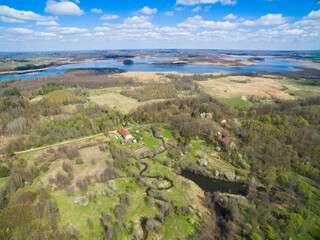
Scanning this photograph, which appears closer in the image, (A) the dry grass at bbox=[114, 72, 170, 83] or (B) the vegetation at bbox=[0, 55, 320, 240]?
(B) the vegetation at bbox=[0, 55, 320, 240]

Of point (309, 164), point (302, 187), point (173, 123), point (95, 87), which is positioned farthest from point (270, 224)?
point (95, 87)

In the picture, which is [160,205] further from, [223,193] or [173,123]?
[173,123]

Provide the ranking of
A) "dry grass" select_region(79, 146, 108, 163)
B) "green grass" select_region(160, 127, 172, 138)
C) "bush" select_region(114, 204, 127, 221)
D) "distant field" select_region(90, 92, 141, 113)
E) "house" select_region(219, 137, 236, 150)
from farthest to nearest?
"distant field" select_region(90, 92, 141, 113) < "green grass" select_region(160, 127, 172, 138) < "house" select_region(219, 137, 236, 150) < "dry grass" select_region(79, 146, 108, 163) < "bush" select_region(114, 204, 127, 221)

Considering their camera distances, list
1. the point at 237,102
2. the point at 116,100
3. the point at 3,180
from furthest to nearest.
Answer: the point at 116,100, the point at 237,102, the point at 3,180

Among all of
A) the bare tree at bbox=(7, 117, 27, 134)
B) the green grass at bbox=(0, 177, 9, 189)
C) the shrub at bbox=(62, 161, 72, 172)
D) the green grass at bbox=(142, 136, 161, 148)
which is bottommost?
the green grass at bbox=(142, 136, 161, 148)

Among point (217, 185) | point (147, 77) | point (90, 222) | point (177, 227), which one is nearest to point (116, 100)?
point (147, 77)

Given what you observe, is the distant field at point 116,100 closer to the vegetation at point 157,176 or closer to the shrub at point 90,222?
the vegetation at point 157,176

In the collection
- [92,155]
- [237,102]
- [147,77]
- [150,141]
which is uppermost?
[147,77]

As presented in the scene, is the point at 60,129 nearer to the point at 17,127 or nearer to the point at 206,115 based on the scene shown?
the point at 17,127

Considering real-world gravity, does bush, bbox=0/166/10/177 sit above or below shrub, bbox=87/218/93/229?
above

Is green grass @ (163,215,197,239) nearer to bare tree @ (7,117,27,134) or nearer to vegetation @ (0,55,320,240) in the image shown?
vegetation @ (0,55,320,240)

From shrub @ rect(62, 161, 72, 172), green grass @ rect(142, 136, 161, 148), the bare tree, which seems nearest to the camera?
shrub @ rect(62, 161, 72, 172)

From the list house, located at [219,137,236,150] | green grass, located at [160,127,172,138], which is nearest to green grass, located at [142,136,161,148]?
green grass, located at [160,127,172,138]
